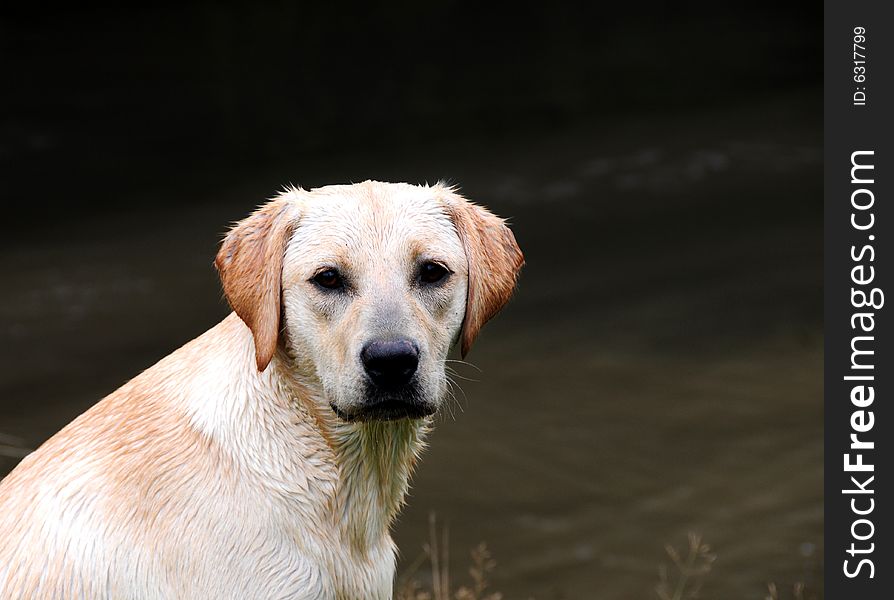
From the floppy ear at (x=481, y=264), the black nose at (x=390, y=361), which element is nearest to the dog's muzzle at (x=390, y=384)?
the black nose at (x=390, y=361)

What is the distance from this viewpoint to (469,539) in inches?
309

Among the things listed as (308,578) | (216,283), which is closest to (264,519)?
(308,578)

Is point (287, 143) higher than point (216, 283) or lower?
higher

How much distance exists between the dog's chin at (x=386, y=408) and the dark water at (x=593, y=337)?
4.22 meters

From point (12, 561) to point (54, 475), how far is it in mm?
261

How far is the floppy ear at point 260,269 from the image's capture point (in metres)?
3.50

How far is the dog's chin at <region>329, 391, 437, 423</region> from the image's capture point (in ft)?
11.3

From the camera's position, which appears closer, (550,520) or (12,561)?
(12,561)

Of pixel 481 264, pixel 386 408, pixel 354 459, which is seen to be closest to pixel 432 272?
pixel 481 264

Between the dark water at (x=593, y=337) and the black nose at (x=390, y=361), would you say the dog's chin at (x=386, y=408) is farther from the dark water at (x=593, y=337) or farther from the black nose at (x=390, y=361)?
the dark water at (x=593, y=337)

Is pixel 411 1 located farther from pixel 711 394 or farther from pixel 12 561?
pixel 12 561

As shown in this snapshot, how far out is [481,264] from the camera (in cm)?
376

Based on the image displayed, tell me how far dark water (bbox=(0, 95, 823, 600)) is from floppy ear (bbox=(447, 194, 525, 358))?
4053 mm

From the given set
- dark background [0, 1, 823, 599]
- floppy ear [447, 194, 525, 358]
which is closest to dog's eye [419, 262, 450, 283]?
floppy ear [447, 194, 525, 358]
